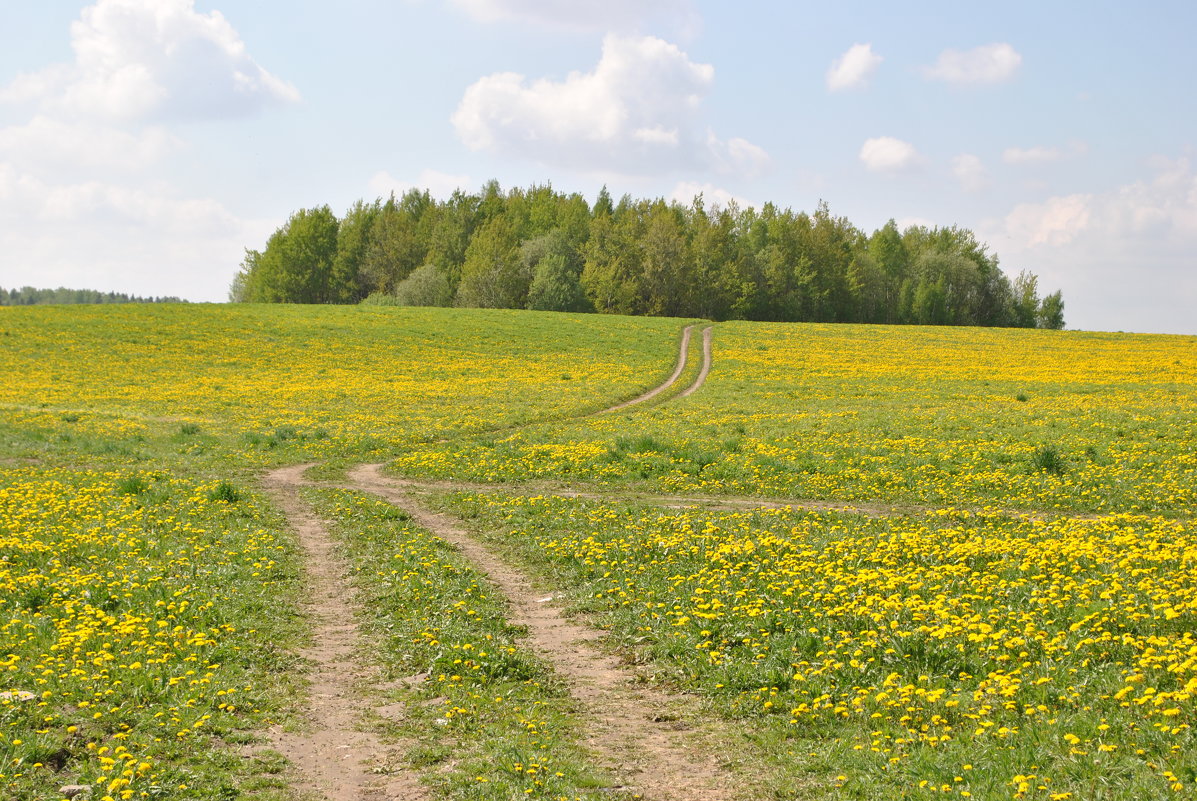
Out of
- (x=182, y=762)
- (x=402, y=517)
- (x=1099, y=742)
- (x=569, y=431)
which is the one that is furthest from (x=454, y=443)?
(x=1099, y=742)

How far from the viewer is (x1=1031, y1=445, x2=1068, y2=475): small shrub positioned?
72.8 ft

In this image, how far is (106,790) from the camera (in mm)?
6840

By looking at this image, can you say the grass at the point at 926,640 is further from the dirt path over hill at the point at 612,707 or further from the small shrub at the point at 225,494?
the small shrub at the point at 225,494

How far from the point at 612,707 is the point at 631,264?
95.4 metres

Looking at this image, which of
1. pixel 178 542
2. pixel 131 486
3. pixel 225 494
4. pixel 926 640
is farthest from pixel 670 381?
pixel 926 640

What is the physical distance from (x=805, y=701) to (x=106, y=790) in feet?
19.9

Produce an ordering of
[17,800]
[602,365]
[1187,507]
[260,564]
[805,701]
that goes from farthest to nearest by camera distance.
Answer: [602,365]
[1187,507]
[260,564]
[805,701]
[17,800]

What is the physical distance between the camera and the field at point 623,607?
24.1 ft

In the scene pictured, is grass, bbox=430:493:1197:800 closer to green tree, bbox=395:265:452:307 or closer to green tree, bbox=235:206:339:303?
green tree, bbox=395:265:452:307

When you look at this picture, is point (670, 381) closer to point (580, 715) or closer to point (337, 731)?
point (580, 715)

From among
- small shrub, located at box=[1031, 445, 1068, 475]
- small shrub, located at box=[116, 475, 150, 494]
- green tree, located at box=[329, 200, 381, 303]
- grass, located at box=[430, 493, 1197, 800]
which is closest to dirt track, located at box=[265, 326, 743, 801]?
grass, located at box=[430, 493, 1197, 800]

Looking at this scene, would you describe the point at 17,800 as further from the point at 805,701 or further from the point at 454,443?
the point at 454,443

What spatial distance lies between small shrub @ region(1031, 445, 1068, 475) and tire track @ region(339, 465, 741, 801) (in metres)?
14.9

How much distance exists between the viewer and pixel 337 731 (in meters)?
8.40
